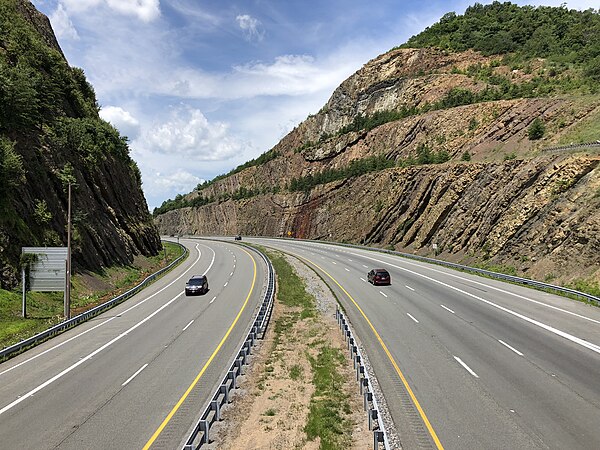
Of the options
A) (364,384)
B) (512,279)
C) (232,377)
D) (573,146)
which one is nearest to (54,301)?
(232,377)

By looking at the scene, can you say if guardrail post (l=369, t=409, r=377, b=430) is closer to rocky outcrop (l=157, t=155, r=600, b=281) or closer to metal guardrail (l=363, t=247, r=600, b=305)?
metal guardrail (l=363, t=247, r=600, b=305)

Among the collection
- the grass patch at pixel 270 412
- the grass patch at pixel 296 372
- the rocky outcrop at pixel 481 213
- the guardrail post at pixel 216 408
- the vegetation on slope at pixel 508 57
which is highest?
the vegetation on slope at pixel 508 57

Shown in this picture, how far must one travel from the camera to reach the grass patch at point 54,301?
2105 centimetres

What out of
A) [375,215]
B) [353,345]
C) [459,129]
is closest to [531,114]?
[459,129]

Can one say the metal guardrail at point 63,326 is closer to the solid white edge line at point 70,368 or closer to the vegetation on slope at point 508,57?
the solid white edge line at point 70,368

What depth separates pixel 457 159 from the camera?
55.8 meters

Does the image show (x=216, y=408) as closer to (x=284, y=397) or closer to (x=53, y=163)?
(x=284, y=397)

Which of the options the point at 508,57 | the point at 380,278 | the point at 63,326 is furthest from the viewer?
the point at 508,57

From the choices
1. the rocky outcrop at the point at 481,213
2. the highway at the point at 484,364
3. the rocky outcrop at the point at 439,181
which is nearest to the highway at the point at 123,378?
the highway at the point at 484,364

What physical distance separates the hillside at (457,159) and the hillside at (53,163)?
34.8 metres

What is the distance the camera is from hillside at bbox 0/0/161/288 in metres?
27.7

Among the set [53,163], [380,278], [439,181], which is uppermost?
[439,181]

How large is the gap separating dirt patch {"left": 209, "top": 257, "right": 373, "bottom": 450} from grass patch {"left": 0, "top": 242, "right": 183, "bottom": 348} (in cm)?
1245

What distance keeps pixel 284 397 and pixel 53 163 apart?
31.0 meters
